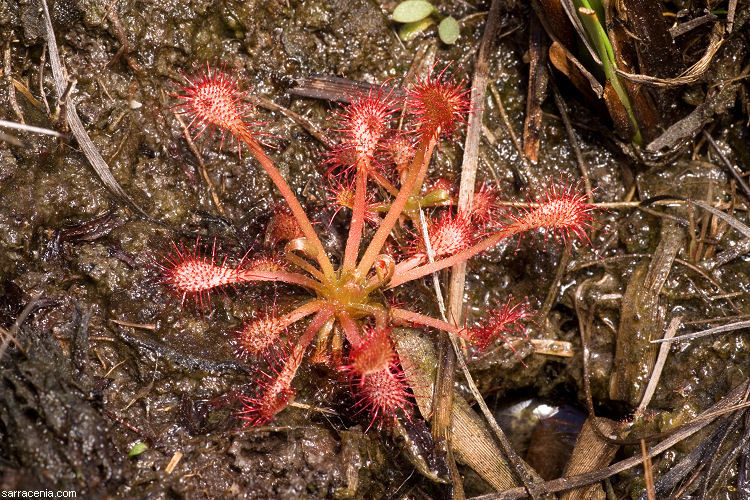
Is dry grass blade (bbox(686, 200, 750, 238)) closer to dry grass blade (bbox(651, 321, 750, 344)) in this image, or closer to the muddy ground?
the muddy ground

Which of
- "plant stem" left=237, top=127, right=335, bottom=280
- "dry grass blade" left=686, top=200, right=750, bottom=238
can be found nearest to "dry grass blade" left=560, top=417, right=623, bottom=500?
"dry grass blade" left=686, top=200, right=750, bottom=238

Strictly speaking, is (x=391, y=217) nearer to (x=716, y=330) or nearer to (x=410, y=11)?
(x=410, y=11)

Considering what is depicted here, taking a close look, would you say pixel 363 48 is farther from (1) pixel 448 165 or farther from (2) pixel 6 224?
(2) pixel 6 224

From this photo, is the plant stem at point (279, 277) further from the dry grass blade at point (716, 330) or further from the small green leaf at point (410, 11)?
the dry grass blade at point (716, 330)

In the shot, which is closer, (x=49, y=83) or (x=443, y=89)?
(x=443, y=89)

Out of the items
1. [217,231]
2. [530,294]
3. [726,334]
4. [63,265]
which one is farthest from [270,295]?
[726,334]

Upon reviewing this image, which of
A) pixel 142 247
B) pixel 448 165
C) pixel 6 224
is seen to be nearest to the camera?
pixel 6 224

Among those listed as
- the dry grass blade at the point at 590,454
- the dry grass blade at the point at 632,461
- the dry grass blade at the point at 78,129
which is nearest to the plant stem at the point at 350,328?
the dry grass blade at the point at 632,461
